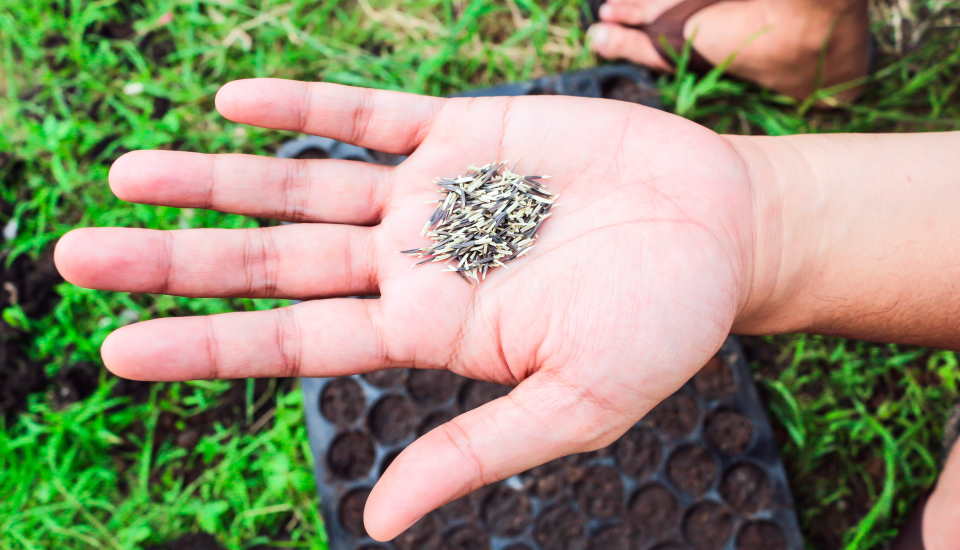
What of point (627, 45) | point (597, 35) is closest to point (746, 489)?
point (627, 45)

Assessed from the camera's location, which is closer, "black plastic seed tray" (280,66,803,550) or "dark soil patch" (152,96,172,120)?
"black plastic seed tray" (280,66,803,550)

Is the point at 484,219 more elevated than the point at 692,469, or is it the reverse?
the point at 484,219

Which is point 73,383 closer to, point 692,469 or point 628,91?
point 692,469

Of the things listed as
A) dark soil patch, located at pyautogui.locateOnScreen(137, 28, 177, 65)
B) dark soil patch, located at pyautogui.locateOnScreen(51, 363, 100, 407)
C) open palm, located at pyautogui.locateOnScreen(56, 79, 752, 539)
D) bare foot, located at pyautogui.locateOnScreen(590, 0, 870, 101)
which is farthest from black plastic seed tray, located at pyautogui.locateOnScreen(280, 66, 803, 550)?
dark soil patch, located at pyautogui.locateOnScreen(137, 28, 177, 65)

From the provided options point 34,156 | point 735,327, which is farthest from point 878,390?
Result: point 34,156

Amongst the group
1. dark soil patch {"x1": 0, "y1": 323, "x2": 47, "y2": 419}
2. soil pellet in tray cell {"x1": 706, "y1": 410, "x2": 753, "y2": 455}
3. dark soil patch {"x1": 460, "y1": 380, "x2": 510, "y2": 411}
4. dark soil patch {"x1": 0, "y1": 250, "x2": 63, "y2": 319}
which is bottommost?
soil pellet in tray cell {"x1": 706, "y1": 410, "x2": 753, "y2": 455}

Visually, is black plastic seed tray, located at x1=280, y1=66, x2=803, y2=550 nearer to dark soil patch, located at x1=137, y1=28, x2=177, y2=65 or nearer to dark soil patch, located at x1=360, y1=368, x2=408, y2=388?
dark soil patch, located at x1=360, y1=368, x2=408, y2=388

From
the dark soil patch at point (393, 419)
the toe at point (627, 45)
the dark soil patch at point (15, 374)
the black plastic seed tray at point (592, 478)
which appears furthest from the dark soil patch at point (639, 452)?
the dark soil patch at point (15, 374)
